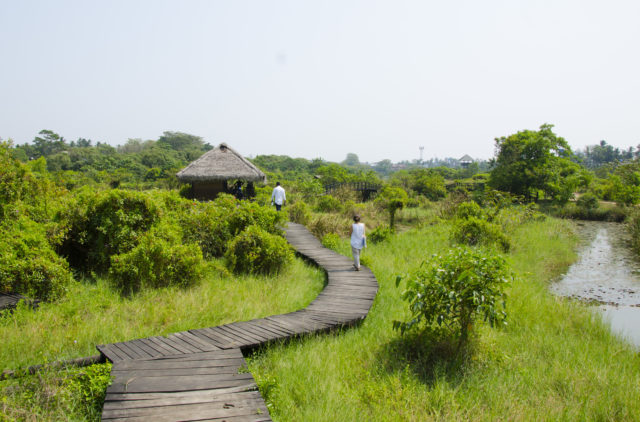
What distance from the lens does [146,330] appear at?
4.66 m

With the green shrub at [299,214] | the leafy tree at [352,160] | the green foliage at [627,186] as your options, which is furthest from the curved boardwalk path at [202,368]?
the leafy tree at [352,160]

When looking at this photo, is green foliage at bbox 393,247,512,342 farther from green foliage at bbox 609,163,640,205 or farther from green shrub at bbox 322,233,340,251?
green foliage at bbox 609,163,640,205

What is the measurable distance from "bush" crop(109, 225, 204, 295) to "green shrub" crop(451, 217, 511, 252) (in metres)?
7.28

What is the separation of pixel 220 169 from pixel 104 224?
35.8 feet

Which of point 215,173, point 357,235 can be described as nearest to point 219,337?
point 357,235

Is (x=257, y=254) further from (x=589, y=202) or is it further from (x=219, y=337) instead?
(x=589, y=202)

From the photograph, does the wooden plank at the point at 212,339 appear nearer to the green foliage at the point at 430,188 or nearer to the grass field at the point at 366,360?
the grass field at the point at 366,360

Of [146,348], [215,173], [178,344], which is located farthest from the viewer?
[215,173]

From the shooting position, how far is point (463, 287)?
4.28 meters

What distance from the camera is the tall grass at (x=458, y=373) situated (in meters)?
3.49

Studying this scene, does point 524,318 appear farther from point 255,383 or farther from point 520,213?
point 520,213

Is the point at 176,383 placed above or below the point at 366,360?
above

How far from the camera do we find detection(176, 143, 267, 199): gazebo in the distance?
56.2 ft

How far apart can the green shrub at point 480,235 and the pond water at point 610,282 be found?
170 cm
